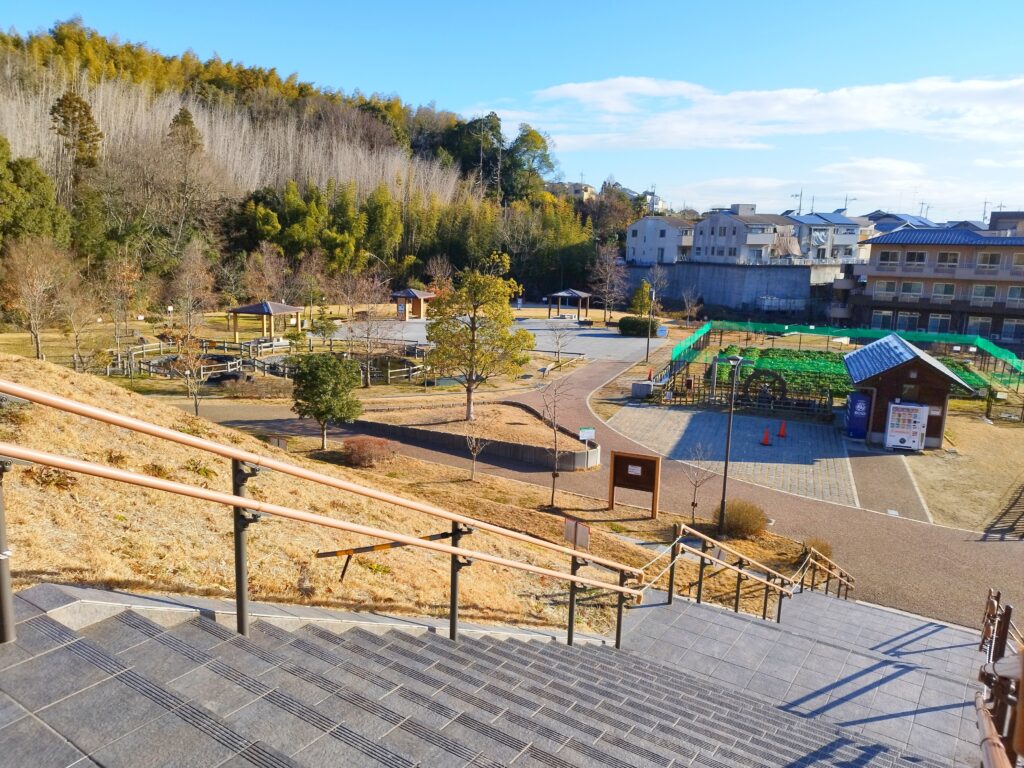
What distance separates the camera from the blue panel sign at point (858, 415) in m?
22.3

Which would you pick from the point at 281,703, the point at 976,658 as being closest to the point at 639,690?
the point at 281,703

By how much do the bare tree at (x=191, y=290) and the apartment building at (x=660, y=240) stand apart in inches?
1405

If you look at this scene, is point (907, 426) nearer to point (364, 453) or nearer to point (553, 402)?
point (553, 402)

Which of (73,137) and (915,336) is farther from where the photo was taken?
(73,137)

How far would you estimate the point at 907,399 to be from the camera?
21.7 metres

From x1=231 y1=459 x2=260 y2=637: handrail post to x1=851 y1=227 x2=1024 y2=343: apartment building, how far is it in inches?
1780

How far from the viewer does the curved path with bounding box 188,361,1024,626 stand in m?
12.0

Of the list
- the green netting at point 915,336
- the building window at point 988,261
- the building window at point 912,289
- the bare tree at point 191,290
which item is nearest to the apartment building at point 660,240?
the green netting at point 915,336

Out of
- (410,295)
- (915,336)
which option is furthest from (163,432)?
(410,295)

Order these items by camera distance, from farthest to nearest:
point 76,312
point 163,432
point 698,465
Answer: point 76,312 → point 698,465 → point 163,432

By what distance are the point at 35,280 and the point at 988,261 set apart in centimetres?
4474

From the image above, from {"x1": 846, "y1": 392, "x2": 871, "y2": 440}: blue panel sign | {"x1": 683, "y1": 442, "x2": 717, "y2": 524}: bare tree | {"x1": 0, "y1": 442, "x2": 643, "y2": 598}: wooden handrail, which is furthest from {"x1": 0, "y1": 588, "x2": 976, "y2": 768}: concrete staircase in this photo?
{"x1": 846, "y1": 392, "x2": 871, "y2": 440}: blue panel sign

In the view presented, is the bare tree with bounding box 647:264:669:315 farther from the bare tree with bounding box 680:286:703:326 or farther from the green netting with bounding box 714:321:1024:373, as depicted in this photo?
the green netting with bounding box 714:321:1024:373

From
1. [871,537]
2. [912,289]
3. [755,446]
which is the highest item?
[912,289]
